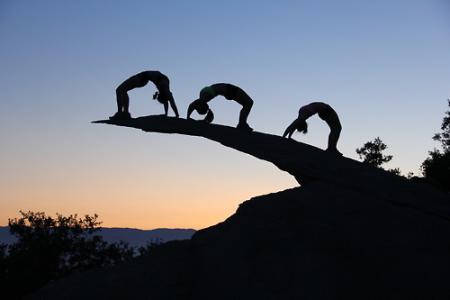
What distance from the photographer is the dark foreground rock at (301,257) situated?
15.4 ft

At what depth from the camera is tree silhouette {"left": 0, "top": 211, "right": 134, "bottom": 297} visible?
69.7 ft

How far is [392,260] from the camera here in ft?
16.5

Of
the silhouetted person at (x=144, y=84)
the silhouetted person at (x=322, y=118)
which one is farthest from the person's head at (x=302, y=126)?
the silhouetted person at (x=144, y=84)

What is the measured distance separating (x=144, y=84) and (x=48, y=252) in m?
15.4

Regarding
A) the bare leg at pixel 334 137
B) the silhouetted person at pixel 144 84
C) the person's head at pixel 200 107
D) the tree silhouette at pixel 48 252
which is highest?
the silhouetted person at pixel 144 84

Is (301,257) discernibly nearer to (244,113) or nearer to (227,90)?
(244,113)

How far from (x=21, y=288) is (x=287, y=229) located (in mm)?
17971

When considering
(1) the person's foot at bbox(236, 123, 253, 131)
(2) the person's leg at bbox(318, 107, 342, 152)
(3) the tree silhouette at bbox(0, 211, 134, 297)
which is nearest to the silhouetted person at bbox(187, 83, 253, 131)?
(1) the person's foot at bbox(236, 123, 253, 131)

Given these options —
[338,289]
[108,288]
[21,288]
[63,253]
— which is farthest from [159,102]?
[63,253]

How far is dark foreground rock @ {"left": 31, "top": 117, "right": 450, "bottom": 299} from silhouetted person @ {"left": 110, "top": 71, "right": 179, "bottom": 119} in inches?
188

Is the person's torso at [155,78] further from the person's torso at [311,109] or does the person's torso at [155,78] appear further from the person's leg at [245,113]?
the person's torso at [311,109]

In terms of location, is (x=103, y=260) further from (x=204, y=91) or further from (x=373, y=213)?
(x=373, y=213)

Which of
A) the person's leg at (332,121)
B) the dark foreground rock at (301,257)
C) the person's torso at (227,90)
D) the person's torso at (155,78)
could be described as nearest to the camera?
the dark foreground rock at (301,257)

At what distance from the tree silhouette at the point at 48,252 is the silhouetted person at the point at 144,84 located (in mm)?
12170
